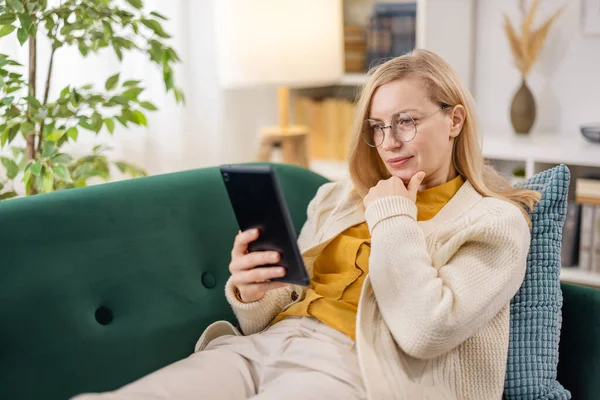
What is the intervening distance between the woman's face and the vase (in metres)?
1.49

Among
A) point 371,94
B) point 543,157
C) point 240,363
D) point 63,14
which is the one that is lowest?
point 240,363

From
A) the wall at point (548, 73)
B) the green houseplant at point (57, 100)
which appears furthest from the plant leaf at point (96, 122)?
the wall at point (548, 73)

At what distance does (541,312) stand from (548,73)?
1.78 meters

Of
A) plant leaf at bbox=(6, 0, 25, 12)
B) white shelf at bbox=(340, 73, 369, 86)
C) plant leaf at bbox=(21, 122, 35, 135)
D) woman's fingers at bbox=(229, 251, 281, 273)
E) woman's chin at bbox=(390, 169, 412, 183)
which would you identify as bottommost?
woman's fingers at bbox=(229, 251, 281, 273)

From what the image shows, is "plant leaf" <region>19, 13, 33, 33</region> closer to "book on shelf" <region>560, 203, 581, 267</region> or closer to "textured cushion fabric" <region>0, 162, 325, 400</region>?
"textured cushion fabric" <region>0, 162, 325, 400</region>

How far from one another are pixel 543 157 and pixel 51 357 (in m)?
1.89

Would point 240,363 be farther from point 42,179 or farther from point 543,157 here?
point 543,157

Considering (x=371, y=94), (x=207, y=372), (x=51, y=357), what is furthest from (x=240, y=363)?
(x=371, y=94)

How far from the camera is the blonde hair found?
4.99 ft

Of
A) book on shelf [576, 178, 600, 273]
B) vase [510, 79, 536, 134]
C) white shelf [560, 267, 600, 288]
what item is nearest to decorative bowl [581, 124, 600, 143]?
book on shelf [576, 178, 600, 273]

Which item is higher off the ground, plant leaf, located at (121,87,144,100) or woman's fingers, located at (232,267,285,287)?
plant leaf, located at (121,87,144,100)

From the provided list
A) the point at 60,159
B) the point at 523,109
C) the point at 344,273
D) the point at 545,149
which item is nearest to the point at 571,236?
the point at 545,149

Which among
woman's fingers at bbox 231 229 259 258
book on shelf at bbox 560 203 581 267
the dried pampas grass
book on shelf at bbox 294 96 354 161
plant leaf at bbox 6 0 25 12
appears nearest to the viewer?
woman's fingers at bbox 231 229 259 258

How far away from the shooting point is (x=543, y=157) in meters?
2.67
